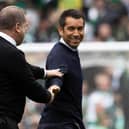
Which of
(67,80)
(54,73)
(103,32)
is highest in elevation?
(54,73)

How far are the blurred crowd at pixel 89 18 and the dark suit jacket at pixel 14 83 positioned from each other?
6.34 m

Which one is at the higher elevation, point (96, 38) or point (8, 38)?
point (8, 38)

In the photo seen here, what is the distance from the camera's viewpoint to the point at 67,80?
739 cm

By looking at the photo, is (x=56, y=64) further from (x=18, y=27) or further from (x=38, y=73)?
(x=18, y=27)

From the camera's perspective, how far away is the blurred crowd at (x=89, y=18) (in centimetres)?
1348

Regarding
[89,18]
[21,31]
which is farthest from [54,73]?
[89,18]

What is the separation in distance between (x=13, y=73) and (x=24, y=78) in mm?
106

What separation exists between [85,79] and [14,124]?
389 centimetres

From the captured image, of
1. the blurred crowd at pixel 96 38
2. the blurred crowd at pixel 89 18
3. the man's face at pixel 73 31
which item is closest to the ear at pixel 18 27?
the man's face at pixel 73 31

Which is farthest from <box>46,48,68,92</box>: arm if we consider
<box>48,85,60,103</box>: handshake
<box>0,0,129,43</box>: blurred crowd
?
<box>0,0,129,43</box>: blurred crowd

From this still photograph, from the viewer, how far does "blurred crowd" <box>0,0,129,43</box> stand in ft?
44.2

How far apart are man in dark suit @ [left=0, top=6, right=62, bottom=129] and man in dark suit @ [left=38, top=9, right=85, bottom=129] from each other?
53 cm

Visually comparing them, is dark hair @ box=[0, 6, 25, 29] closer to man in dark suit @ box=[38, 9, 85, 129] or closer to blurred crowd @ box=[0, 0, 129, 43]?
man in dark suit @ box=[38, 9, 85, 129]

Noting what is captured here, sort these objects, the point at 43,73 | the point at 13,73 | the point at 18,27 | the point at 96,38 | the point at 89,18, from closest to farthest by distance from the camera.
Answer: the point at 13,73 → the point at 18,27 → the point at 43,73 → the point at 96,38 → the point at 89,18
